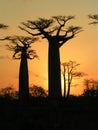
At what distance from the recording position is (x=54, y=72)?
25703mm

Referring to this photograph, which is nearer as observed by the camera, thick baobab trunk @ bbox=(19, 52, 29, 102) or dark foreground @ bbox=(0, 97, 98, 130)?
dark foreground @ bbox=(0, 97, 98, 130)

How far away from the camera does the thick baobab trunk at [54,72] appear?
25.5 metres

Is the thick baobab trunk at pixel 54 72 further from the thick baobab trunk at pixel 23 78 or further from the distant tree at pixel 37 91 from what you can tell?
the distant tree at pixel 37 91

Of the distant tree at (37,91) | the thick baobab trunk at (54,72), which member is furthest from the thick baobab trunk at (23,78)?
the distant tree at (37,91)

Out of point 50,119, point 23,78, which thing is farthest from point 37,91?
point 50,119

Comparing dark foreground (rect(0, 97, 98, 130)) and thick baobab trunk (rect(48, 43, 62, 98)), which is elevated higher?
thick baobab trunk (rect(48, 43, 62, 98))

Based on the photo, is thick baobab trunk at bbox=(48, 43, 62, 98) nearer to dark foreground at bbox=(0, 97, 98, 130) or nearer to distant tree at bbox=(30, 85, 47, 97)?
dark foreground at bbox=(0, 97, 98, 130)

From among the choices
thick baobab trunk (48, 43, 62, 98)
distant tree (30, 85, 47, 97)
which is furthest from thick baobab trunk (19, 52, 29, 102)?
distant tree (30, 85, 47, 97)

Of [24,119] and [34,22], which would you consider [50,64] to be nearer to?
[34,22]

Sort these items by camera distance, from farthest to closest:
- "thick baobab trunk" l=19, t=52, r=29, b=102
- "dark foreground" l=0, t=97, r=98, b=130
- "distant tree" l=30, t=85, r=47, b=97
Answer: "distant tree" l=30, t=85, r=47, b=97, "thick baobab trunk" l=19, t=52, r=29, b=102, "dark foreground" l=0, t=97, r=98, b=130

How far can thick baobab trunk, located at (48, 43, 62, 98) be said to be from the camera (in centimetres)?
2547

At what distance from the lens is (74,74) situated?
1458 inches

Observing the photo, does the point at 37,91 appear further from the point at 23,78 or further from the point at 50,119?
the point at 50,119

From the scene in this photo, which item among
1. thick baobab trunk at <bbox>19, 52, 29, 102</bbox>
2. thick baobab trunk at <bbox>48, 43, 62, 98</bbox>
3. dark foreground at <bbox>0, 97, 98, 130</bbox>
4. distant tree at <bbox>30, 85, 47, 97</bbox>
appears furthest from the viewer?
distant tree at <bbox>30, 85, 47, 97</bbox>
